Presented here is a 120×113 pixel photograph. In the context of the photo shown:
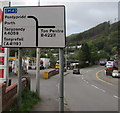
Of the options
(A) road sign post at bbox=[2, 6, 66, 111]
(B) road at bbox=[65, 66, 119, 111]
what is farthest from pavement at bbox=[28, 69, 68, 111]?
(A) road sign post at bbox=[2, 6, 66, 111]

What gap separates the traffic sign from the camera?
17.1ft

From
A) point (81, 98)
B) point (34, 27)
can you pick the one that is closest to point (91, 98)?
point (81, 98)

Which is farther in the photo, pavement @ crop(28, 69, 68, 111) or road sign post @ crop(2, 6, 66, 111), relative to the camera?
pavement @ crop(28, 69, 68, 111)

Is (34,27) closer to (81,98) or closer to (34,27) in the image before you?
(34,27)

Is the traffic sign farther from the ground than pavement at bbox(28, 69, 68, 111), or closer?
farther from the ground

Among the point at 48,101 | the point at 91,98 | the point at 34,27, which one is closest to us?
the point at 34,27

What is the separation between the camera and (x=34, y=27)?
540 centimetres

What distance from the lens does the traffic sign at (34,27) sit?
5.21 meters

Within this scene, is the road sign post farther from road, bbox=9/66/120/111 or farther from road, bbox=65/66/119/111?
road, bbox=65/66/119/111

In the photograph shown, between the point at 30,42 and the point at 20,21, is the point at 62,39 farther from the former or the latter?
the point at 20,21

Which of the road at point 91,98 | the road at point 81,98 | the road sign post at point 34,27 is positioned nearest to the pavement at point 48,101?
the road at point 81,98

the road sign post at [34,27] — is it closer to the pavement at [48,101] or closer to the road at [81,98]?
the pavement at [48,101]

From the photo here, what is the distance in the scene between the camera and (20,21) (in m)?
5.48

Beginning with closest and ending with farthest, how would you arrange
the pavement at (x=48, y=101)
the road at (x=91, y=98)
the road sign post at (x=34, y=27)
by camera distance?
the road sign post at (x=34, y=27), the pavement at (x=48, y=101), the road at (x=91, y=98)
